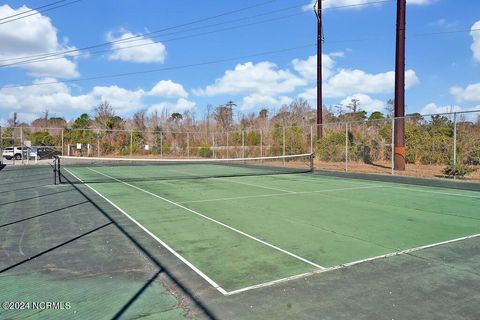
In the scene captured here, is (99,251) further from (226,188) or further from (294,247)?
(226,188)

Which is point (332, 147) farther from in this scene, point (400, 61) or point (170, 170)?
point (170, 170)

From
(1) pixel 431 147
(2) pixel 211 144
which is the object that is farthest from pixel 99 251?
(2) pixel 211 144

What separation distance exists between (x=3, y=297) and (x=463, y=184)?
1573 cm

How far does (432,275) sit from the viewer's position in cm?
524

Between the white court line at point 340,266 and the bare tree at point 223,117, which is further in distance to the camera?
the bare tree at point 223,117

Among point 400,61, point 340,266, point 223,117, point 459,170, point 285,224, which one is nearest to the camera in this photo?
point 340,266

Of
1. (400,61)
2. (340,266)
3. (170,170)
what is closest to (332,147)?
(400,61)

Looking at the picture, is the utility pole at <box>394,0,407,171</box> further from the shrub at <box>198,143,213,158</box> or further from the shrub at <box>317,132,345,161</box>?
the shrub at <box>198,143,213,158</box>

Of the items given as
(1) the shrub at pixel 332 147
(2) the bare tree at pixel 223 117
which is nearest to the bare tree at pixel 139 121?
(2) the bare tree at pixel 223 117

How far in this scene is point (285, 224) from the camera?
8359mm

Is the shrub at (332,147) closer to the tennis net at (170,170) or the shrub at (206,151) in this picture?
the tennis net at (170,170)

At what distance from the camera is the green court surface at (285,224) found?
5.77 meters

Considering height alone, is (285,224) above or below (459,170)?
below

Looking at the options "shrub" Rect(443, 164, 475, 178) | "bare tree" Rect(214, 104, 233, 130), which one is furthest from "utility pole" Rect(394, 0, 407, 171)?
"bare tree" Rect(214, 104, 233, 130)
